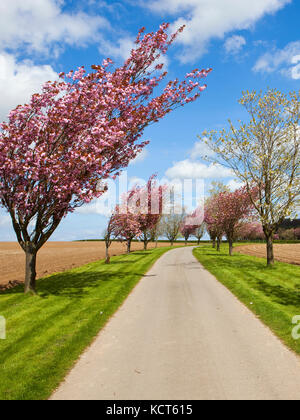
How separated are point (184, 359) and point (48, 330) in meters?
4.69

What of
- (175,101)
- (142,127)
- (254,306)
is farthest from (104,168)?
(254,306)

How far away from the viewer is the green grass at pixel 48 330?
6605mm

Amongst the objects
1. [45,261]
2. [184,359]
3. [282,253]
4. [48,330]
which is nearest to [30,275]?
[48,330]

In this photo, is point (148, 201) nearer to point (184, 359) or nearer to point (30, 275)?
point (30, 275)

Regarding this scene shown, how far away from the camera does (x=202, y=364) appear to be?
23.7ft

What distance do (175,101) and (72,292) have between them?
1157 cm

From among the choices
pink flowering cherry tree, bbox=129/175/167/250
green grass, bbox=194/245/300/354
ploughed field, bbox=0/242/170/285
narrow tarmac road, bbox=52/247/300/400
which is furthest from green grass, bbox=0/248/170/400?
pink flowering cherry tree, bbox=129/175/167/250

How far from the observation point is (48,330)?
9.84 meters

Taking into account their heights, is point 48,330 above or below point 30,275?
below

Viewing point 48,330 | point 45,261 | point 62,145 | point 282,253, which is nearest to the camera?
point 48,330

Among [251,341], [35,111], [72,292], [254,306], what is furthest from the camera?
[72,292]

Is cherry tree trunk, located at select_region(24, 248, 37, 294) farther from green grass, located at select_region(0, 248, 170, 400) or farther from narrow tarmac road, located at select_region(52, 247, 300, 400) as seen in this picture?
narrow tarmac road, located at select_region(52, 247, 300, 400)
